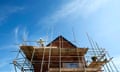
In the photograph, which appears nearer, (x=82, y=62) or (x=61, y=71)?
(x=61, y=71)

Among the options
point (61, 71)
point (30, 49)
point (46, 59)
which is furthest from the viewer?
point (46, 59)

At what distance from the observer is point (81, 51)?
68.6 feet

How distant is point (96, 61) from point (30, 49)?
672 cm

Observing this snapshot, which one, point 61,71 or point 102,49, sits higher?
point 102,49

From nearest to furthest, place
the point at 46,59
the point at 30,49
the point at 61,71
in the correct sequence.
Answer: the point at 61,71 < the point at 30,49 < the point at 46,59

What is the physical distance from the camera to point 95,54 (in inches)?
845

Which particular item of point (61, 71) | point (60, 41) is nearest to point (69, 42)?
point (60, 41)

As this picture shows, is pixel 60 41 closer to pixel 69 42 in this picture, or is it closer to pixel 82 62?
pixel 69 42

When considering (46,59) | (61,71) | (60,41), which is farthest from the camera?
(60,41)

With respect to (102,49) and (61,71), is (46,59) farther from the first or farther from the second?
(102,49)

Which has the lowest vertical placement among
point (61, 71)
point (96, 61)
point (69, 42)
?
point (61, 71)

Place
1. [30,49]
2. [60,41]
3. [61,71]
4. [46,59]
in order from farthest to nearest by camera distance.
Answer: [60,41]
[46,59]
[30,49]
[61,71]

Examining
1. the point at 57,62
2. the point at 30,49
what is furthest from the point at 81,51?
the point at 30,49

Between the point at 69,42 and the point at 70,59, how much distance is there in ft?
7.95
